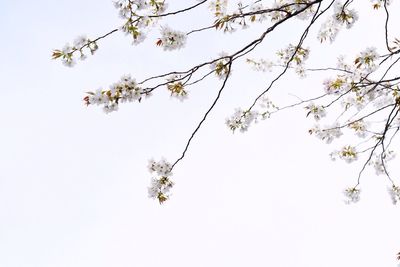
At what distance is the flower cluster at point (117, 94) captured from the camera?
344 centimetres

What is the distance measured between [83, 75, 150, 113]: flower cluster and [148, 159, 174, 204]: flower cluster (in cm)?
85

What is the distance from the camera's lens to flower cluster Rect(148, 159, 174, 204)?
4.04m

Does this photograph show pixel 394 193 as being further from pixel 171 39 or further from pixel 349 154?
pixel 171 39

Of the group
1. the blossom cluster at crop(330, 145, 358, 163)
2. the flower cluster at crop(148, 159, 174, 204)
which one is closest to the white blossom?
the blossom cluster at crop(330, 145, 358, 163)

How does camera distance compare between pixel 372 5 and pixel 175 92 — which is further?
pixel 372 5

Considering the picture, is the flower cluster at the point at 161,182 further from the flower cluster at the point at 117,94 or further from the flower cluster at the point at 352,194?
the flower cluster at the point at 352,194

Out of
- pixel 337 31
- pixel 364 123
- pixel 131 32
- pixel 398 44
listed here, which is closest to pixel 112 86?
pixel 131 32

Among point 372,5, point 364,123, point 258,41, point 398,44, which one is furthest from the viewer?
point 364,123

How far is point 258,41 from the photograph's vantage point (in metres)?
3.09

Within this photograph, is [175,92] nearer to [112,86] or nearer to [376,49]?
[112,86]

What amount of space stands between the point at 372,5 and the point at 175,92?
82.7 inches

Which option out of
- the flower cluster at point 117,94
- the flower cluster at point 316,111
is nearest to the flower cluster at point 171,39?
the flower cluster at point 117,94

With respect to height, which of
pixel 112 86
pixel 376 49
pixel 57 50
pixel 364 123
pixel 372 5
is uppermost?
pixel 364 123

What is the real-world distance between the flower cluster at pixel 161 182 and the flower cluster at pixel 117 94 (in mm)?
848
